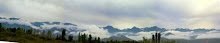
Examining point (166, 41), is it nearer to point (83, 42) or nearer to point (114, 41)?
point (83, 42)

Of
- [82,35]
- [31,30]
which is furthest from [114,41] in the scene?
[31,30]

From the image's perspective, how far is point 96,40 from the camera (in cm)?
4453

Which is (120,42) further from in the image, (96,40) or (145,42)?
(145,42)

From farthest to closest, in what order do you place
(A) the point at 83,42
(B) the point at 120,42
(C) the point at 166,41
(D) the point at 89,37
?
1. (B) the point at 120,42
2. (D) the point at 89,37
3. (A) the point at 83,42
4. (C) the point at 166,41

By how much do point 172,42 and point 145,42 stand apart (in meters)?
2.05

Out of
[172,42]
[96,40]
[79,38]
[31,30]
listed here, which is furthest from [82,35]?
[172,42]

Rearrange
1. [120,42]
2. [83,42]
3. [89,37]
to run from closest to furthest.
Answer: [83,42]
[89,37]
[120,42]

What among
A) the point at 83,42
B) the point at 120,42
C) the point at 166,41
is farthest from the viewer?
the point at 120,42

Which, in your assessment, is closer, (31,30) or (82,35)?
(82,35)

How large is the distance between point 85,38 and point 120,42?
691 cm

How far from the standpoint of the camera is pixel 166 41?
467 inches

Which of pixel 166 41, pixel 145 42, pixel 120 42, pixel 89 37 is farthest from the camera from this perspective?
pixel 120 42

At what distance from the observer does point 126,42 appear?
156 feet

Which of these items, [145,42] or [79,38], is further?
[79,38]
